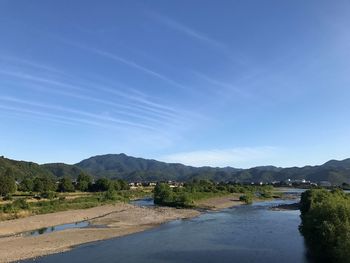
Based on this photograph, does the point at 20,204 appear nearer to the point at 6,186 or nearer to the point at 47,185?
the point at 6,186

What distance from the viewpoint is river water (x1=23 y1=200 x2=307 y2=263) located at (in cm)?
3984

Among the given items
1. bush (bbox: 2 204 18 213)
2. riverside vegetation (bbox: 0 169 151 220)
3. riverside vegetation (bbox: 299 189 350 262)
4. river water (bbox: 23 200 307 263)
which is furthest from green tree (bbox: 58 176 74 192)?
riverside vegetation (bbox: 299 189 350 262)

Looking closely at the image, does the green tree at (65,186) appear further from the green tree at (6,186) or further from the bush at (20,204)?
the bush at (20,204)

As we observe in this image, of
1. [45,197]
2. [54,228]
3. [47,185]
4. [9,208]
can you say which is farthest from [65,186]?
[54,228]

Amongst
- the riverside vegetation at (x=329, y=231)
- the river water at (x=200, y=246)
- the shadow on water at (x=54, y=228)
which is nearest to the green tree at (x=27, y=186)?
the shadow on water at (x=54, y=228)

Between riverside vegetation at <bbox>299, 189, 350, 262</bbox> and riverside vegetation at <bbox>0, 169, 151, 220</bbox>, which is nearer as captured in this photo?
riverside vegetation at <bbox>299, 189, 350, 262</bbox>

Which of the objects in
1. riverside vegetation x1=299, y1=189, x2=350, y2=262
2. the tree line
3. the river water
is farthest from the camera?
the tree line

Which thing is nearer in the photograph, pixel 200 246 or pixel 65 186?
pixel 200 246

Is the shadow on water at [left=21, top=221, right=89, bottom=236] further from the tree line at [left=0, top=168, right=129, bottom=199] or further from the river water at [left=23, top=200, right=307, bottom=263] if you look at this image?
the tree line at [left=0, top=168, right=129, bottom=199]

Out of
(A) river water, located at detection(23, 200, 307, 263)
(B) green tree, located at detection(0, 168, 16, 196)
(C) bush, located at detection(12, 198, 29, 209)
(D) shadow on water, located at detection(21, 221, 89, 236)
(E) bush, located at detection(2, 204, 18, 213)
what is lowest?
(A) river water, located at detection(23, 200, 307, 263)

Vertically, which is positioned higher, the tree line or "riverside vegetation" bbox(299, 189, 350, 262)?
the tree line

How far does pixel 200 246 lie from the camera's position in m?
46.0

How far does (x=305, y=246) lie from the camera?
46469 millimetres

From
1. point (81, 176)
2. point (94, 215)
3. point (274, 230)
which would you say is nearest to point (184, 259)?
point (274, 230)
